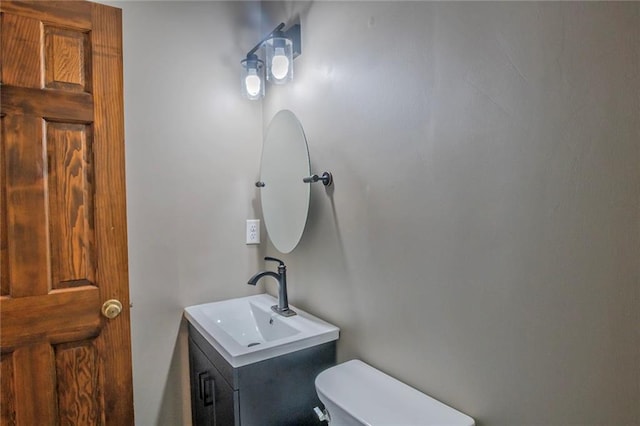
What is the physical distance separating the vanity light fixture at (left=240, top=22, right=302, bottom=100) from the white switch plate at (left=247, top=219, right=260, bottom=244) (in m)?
0.60

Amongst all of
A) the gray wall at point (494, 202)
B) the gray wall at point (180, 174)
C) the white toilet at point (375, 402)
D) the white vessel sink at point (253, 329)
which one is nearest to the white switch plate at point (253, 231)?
the gray wall at point (180, 174)

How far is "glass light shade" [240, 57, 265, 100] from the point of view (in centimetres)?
160

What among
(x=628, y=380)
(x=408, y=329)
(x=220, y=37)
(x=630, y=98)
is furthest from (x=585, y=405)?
(x=220, y=37)

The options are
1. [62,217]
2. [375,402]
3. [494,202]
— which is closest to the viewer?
[494,202]

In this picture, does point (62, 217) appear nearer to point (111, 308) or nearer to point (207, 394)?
point (111, 308)

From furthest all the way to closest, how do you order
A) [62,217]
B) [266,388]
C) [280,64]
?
[280,64] → [62,217] → [266,388]

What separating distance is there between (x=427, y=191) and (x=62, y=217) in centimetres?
127

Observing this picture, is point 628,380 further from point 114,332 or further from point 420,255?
point 114,332

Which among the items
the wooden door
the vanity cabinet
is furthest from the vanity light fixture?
the vanity cabinet

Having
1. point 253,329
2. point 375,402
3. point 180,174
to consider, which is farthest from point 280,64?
point 375,402

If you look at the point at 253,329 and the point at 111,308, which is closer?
the point at 111,308

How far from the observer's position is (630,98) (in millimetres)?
586

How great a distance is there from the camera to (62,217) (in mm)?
1281

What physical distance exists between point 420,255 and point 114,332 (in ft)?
3.92
